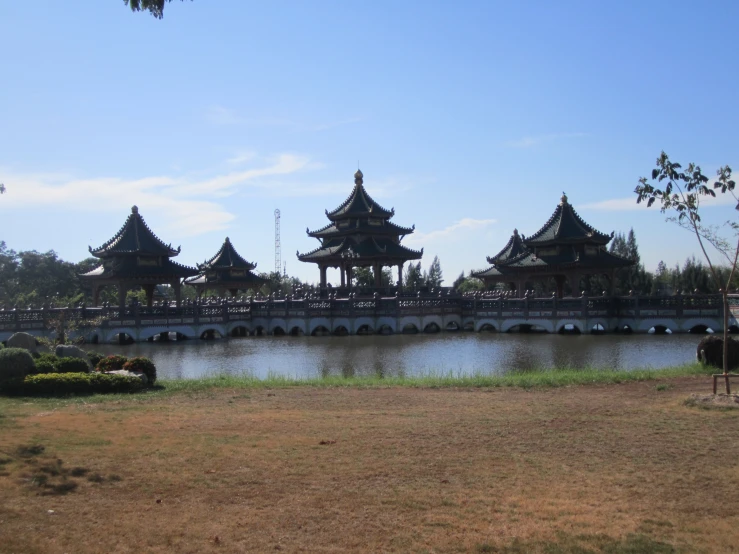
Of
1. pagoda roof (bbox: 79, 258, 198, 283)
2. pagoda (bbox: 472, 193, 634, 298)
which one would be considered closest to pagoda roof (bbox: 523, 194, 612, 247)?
pagoda (bbox: 472, 193, 634, 298)

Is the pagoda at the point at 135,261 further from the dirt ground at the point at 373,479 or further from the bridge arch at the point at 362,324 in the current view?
the dirt ground at the point at 373,479

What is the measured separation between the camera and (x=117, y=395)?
59.9 feet

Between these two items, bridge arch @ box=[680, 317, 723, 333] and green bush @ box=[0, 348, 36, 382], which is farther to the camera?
bridge arch @ box=[680, 317, 723, 333]

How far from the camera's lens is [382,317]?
173 feet

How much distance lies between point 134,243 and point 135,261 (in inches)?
52.7

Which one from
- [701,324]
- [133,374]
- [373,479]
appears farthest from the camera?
[701,324]

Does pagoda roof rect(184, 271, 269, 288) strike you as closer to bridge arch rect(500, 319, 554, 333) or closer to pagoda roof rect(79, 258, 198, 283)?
pagoda roof rect(79, 258, 198, 283)

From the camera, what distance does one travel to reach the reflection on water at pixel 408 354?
3094 cm

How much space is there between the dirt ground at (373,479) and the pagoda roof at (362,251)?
4296cm

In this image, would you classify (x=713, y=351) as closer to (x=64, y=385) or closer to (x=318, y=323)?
(x=64, y=385)

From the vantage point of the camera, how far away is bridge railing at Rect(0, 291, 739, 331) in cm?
4700

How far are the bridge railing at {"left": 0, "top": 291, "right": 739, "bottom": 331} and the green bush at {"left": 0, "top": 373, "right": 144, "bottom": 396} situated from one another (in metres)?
26.0

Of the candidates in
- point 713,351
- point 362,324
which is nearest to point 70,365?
point 713,351

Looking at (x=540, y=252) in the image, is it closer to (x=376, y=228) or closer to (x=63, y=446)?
(x=376, y=228)
